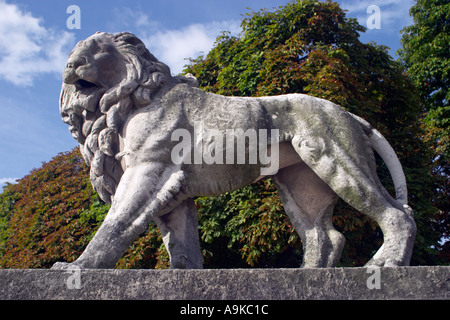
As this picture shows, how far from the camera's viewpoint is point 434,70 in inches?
575

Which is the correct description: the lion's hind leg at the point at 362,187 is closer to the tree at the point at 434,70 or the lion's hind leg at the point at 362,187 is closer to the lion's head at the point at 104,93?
the lion's head at the point at 104,93

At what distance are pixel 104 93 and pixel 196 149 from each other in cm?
93

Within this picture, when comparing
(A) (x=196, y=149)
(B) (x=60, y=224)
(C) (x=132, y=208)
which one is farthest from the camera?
(B) (x=60, y=224)

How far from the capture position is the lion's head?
12.3 ft

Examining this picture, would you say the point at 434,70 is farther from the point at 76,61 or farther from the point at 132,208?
the point at 132,208

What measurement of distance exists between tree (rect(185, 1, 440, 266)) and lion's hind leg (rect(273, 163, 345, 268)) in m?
3.39

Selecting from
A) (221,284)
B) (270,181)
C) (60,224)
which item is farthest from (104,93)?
(60,224)

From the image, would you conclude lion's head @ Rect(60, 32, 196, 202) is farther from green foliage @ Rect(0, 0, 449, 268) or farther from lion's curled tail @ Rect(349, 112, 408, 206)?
green foliage @ Rect(0, 0, 449, 268)

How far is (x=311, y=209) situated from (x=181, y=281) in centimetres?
163

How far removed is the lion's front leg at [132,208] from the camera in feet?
10.2

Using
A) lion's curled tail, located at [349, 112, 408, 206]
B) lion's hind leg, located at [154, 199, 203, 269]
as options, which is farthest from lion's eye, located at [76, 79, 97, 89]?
lion's curled tail, located at [349, 112, 408, 206]

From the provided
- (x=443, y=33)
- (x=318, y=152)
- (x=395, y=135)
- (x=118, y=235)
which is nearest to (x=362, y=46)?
(x=395, y=135)

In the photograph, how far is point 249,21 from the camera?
10.8m
